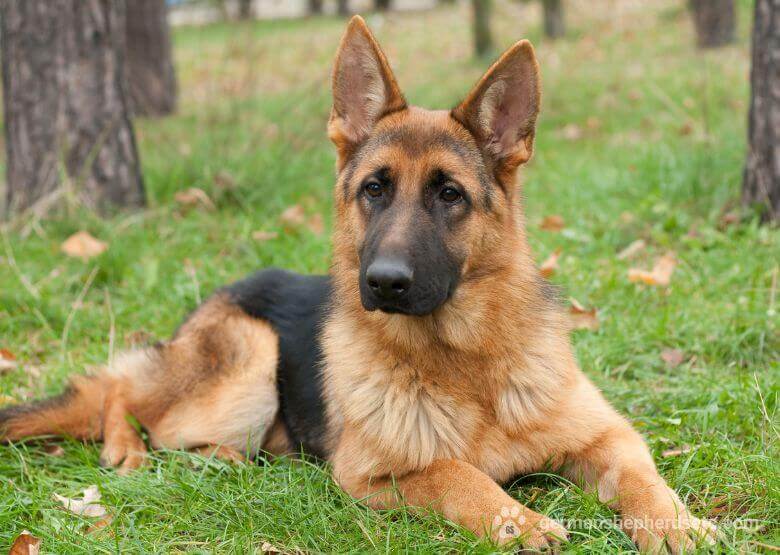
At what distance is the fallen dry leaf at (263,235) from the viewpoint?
6.55m

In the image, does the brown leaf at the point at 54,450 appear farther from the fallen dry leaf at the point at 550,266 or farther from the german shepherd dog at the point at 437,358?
the fallen dry leaf at the point at 550,266

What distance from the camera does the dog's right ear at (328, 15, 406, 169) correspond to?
3.74 metres

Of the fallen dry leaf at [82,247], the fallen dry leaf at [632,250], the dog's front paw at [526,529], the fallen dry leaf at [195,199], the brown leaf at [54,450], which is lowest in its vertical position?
the brown leaf at [54,450]

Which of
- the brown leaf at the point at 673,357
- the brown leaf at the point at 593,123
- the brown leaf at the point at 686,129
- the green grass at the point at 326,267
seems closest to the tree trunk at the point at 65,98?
the green grass at the point at 326,267

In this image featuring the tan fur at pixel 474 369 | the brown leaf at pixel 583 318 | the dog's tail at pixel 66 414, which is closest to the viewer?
the tan fur at pixel 474 369

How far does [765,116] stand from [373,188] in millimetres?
3751

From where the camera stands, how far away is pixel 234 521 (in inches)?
126

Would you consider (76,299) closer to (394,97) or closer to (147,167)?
(147,167)

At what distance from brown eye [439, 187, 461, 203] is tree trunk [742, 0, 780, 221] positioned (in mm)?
3525

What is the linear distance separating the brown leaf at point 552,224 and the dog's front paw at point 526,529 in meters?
4.18

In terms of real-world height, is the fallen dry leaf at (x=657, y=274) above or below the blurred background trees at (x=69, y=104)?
below

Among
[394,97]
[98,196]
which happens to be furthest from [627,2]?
[394,97]

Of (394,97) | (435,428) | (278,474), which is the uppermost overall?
(394,97)

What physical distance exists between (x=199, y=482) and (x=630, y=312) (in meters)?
3.05
